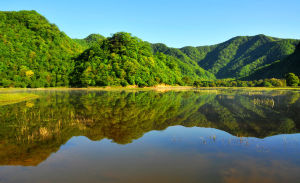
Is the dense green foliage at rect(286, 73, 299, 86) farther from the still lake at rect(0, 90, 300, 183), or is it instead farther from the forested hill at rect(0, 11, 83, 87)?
the forested hill at rect(0, 11, 83, 87)

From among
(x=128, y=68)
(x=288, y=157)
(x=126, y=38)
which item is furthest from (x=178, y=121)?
(x=126, y=38)

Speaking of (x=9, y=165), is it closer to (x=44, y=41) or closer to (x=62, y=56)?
(x=62, y=56)

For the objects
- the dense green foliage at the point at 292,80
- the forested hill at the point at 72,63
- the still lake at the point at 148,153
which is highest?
the forested hill at the point at 72,63

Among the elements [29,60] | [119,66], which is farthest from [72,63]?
[119,66]

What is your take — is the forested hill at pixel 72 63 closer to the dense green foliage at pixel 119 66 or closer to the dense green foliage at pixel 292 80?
the dense green foliage at pixel 119 66

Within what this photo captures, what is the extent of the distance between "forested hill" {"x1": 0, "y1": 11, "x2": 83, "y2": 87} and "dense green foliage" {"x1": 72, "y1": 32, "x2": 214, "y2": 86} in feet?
44.9

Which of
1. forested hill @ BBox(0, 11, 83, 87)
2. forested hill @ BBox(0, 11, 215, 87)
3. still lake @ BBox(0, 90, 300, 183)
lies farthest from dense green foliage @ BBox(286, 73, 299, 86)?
forested hill @ BBox(0, 11, 83, 87)

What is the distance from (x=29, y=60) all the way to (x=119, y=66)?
75.1 metres

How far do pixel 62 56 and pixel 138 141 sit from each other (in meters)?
184

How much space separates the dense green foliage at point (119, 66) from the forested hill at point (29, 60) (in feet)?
44.9

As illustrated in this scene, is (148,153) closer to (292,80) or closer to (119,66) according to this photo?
(119,66)

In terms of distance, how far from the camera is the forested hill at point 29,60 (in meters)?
130

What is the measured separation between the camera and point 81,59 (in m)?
168

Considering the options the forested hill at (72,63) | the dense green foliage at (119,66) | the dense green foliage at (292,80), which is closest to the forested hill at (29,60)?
the forested hill at (72,63)
